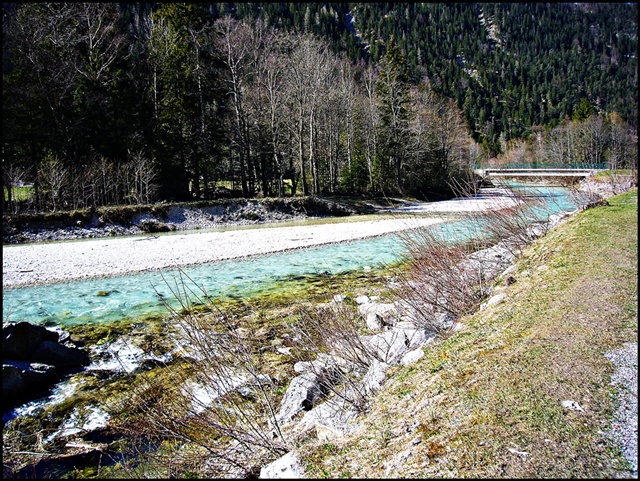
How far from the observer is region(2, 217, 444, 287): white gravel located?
45.4ft

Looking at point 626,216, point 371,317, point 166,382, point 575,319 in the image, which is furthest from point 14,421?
point 626,216

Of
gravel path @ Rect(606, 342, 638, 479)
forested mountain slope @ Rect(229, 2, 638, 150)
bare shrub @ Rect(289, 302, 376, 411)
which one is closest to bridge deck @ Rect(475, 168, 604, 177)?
bare shrub @ Rect(289, 302, 376, 411)

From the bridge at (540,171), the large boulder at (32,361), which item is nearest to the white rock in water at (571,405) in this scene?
the large boulder at (32,361)

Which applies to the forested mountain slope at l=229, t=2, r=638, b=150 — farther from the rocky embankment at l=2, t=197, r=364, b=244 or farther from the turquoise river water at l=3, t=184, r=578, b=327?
the turquoise river water at l=3, t=184, r=578, b=327

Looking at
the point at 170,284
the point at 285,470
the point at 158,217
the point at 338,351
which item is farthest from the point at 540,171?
the point at 285,470

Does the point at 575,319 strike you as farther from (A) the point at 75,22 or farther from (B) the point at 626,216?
(A) the point at 75,22

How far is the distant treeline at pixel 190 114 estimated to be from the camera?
26.0 m

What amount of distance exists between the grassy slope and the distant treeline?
65.5ft

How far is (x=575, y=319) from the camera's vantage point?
4344mm

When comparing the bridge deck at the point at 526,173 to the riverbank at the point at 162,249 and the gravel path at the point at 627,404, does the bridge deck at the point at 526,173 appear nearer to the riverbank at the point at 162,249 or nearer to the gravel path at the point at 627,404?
the riverbank at the point at 162,249

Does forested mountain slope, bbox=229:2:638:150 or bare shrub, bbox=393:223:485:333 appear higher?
forested mountain slope, bbox=229:2:638:150

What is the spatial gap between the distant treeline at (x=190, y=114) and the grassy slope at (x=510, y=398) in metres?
20.0

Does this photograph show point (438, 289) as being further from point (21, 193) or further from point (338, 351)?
point (21, 193)

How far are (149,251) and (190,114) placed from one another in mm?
18401
